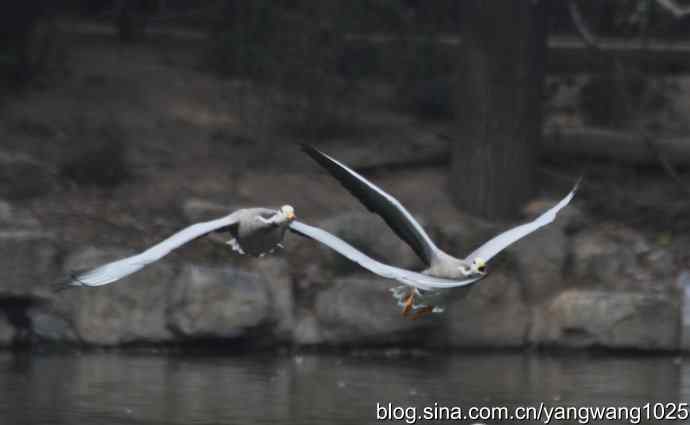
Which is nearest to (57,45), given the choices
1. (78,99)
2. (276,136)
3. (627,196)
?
(78,99)

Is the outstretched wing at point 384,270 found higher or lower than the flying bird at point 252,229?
lower

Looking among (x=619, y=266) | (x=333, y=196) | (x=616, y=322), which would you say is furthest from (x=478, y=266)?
(x=333, y=196)

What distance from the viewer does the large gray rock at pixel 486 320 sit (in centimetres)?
1575

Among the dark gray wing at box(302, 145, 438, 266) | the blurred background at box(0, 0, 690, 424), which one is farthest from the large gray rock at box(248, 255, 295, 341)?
the dark gray wing at box(302, 145, 438, 266)

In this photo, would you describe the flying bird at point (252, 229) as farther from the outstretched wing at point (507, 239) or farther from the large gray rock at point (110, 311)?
the large gray rock at point (110, 311)

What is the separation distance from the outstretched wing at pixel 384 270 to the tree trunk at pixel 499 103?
619 cm

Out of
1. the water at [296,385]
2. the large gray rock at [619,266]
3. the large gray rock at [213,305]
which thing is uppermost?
the large gray rock at [619,266]

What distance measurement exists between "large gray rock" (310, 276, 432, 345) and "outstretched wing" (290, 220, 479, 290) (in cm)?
362

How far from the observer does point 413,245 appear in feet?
38.8

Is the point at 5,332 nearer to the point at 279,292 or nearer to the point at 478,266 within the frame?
the point at 279,292

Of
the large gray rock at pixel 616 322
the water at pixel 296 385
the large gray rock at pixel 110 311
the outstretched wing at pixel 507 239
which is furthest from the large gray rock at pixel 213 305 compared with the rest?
the outstretched wing at pixel 507 239

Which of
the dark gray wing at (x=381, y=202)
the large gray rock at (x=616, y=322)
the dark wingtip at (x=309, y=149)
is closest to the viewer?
the dark wingtip at (x=309, y=149)

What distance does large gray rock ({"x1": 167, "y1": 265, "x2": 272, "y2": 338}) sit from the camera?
49.5ft

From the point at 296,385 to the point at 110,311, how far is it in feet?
8.60
